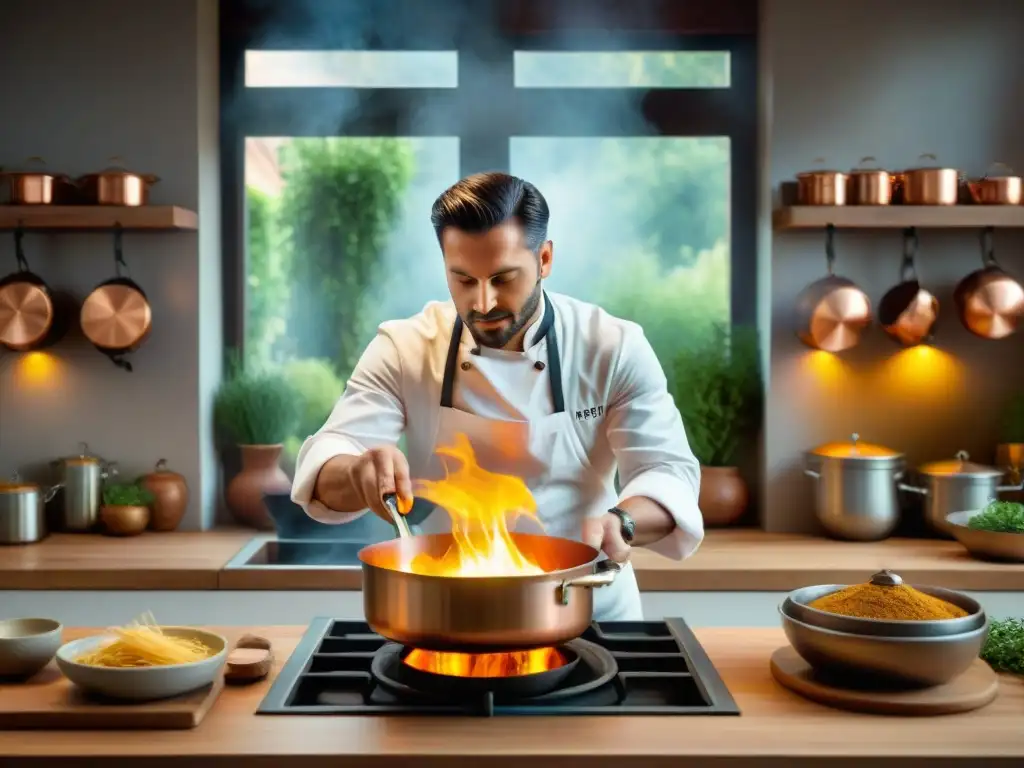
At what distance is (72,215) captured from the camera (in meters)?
3.42

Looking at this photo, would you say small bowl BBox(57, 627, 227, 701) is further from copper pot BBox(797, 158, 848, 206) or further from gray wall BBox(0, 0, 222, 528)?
copper pot BBox(797, 158, 848, 206)

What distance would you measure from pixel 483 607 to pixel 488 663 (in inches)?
8.0

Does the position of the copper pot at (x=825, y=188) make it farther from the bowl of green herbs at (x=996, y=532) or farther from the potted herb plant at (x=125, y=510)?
the potted herb plant at (x=125, y=510)

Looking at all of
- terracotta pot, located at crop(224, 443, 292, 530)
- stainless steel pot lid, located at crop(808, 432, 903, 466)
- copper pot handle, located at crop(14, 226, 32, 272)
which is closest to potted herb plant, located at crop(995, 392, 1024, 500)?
stainless steel pot lid, located at crop(808, 432, 903, 466)

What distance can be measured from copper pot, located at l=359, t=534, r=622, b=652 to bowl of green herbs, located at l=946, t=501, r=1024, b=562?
2.03 m

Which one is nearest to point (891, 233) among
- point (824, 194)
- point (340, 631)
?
point (824, 194)

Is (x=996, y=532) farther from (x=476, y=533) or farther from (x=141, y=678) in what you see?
(x=141, y=678)

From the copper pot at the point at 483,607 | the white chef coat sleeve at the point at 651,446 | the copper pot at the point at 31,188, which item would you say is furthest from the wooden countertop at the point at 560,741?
the copper pot at the point at 31,188

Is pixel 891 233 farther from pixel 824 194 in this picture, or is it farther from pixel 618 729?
pixel 618 729

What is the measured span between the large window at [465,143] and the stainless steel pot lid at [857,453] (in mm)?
662

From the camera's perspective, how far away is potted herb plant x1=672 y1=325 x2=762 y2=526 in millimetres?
3697

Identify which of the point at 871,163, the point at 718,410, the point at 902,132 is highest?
the point at 902,132

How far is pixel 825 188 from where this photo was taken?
3.47 m

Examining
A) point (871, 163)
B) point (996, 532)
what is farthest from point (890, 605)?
point (871, 163)
